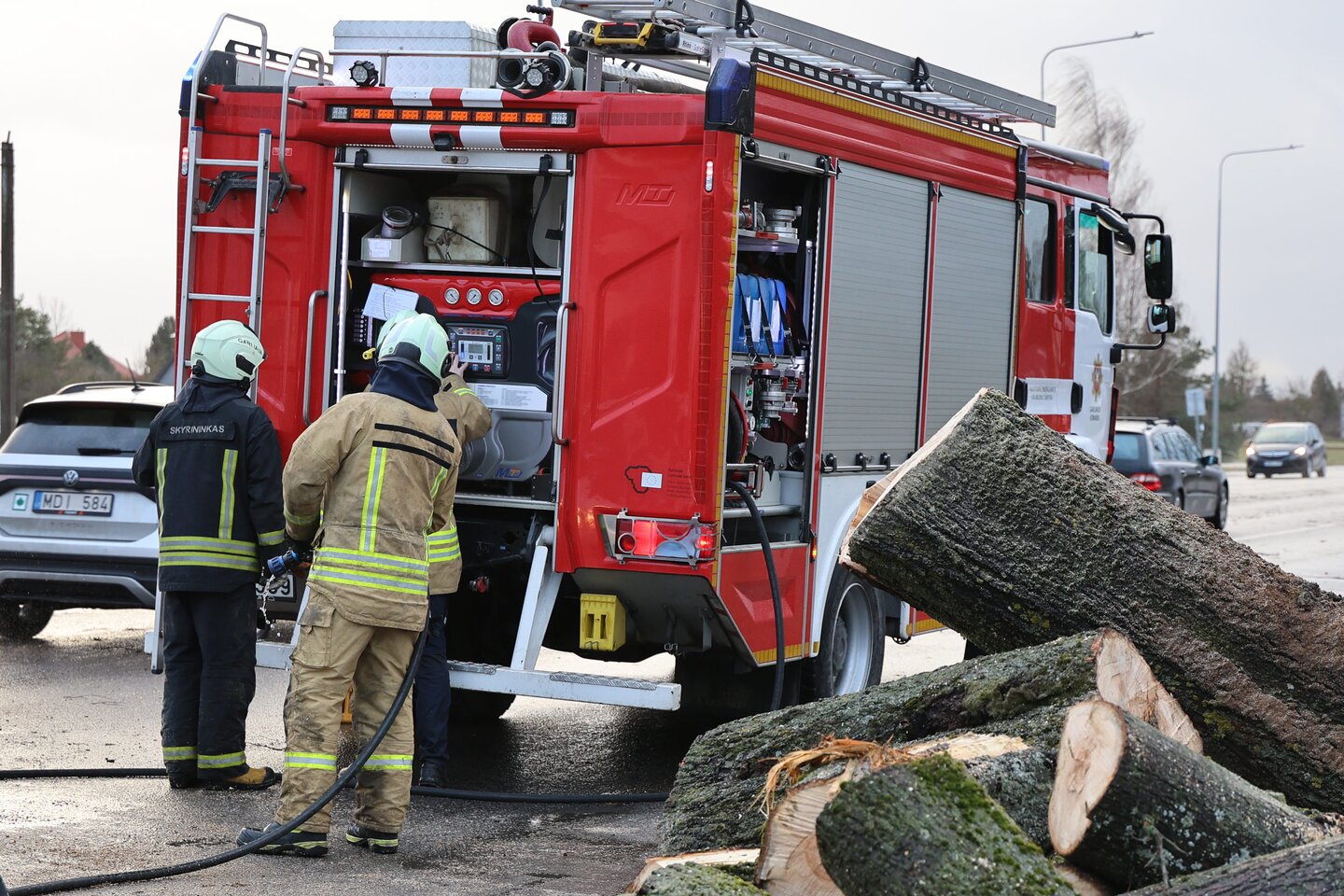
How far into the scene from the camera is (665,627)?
22.5 ft

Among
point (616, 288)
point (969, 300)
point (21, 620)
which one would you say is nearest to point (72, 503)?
point (21, 620)

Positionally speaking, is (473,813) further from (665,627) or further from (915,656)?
(915,656)

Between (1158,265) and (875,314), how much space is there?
123 inches

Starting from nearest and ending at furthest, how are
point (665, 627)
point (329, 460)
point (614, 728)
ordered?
point (329, 460) < point (665, 627) < point (614, 728)

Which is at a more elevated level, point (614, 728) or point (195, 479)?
point (195, 479)

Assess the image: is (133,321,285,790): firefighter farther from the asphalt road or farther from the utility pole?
the utility pole

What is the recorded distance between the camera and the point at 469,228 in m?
7.30

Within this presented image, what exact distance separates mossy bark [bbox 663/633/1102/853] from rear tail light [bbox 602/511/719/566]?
116cm

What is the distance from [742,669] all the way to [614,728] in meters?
1.28

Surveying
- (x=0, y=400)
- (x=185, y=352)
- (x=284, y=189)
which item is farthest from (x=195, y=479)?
(x=0, y=400)

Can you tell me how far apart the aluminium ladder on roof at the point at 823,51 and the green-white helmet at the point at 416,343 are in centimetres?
170

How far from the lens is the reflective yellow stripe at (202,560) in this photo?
6.38 meters

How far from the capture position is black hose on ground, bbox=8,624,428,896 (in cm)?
490

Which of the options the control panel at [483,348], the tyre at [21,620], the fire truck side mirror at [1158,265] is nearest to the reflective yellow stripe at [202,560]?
the control panel at [483,348]
